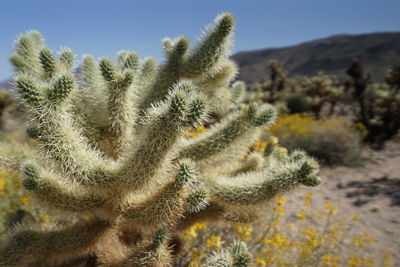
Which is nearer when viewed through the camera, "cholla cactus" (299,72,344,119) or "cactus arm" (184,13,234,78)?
"cactus arm" (184,13,234,78)

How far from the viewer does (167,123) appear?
63.8 inches

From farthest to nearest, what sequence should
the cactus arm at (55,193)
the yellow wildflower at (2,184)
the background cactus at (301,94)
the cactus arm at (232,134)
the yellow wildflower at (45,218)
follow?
the background cactus at (301,94), the yellow wildflower at (2,184), the yellow wildflower at (45,218), the cactus arm at (232,134), the cactus arm at (55,193)

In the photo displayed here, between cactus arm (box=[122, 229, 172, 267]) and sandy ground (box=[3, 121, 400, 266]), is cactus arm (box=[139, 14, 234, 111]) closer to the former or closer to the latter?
cactus arm (box=[122, 229, 172, 267])

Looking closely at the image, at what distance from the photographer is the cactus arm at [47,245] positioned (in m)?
2.13

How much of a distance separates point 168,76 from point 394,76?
12828mm

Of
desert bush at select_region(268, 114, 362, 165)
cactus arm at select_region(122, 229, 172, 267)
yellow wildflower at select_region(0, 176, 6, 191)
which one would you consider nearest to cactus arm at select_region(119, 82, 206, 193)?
cactus arm at select_region(122, 229, 172, 267)

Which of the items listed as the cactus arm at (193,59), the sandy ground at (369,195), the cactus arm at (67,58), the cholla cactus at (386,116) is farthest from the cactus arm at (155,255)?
the cholla cactus at (386,116)

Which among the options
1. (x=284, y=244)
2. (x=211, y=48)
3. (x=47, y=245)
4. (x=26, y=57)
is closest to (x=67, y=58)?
(x=26, y=57)

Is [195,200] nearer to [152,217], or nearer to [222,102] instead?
[152,217]

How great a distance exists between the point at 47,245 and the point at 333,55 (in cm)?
7548

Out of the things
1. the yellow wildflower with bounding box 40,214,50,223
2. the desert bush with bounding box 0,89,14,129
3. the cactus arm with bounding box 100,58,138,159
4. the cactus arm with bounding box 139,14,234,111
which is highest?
the desert bush with bounding box 0,89,14,129

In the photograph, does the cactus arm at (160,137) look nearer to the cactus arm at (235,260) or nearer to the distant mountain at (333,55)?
the cactus arm at (235,260)

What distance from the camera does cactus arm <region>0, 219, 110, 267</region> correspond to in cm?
213

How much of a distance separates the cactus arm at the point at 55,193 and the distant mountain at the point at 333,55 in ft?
167
